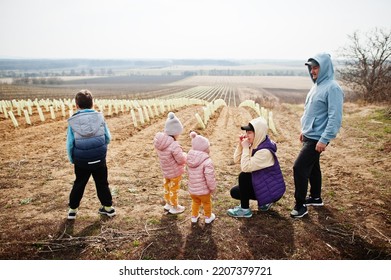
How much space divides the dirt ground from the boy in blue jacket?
0.61 meters

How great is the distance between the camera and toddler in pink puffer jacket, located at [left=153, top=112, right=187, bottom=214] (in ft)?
11.7

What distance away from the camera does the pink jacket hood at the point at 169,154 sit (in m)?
3.59

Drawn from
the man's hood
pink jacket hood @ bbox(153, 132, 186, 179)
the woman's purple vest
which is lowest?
the woman's purple vest

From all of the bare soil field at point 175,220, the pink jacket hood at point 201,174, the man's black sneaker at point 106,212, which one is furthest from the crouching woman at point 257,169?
the man's black sneaker at point 106,212

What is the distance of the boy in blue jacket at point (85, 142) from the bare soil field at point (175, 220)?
2.01ft

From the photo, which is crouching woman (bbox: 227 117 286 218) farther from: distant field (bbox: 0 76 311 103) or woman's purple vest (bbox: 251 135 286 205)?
distant field (bbox: 0 76 311 103)

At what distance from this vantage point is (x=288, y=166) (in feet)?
20.6

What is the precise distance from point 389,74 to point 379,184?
59.0ft

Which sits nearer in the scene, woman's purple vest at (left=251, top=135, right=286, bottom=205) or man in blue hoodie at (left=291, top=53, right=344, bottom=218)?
man in blue hoodie at (left=291, top=53, right=344, bottom=218)

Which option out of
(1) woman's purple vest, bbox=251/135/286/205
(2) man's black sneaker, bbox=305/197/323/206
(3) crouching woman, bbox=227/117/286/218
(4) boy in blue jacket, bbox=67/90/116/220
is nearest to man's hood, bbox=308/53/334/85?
(3) crouching woman, bbox=227/117/286/218

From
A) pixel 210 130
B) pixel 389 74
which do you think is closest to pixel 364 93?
pixel 389 74

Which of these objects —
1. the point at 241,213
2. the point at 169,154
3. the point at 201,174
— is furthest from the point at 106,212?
the point at 241,213

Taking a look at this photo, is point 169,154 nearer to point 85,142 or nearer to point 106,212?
point 85,142

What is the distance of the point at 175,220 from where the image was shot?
3.72 meters
